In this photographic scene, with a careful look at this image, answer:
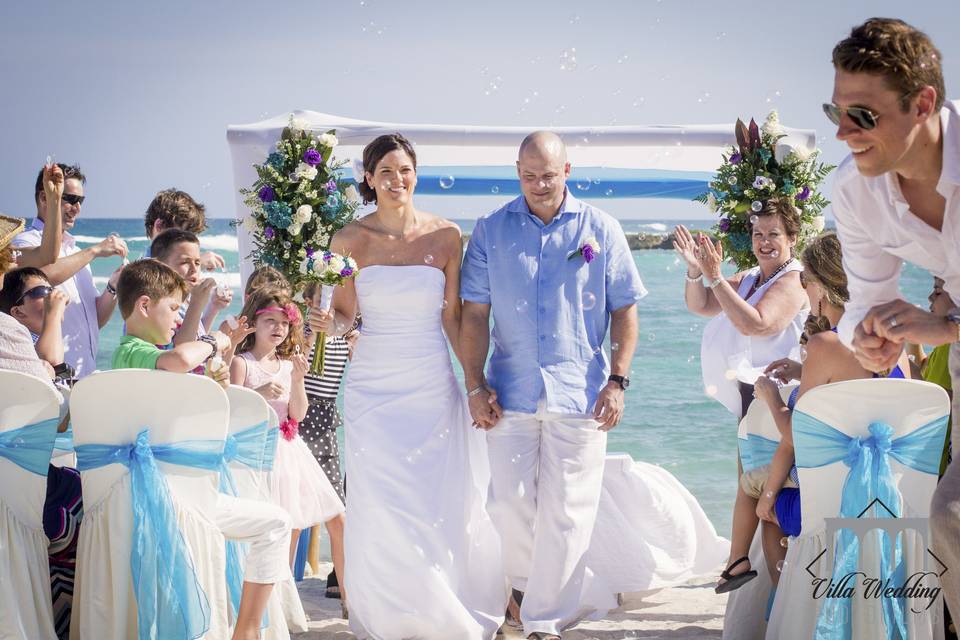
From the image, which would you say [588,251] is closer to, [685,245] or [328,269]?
[685,245]

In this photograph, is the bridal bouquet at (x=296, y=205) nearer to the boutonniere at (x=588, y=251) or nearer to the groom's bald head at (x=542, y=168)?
the groom's bald head at (x=542, y=168)

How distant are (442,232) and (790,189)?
6.87 feet

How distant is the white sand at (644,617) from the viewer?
5070mm

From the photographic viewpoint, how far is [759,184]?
588 cm

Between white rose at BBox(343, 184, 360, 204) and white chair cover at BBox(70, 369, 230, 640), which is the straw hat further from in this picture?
white rose at BBox(343, 184, 360, 204)

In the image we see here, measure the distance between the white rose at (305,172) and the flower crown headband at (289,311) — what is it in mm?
849

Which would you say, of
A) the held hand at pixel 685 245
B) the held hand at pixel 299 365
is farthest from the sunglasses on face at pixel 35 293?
the held hand at pixel 685 245

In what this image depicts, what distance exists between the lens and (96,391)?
3.76 m

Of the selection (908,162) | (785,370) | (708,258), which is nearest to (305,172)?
(708,258)

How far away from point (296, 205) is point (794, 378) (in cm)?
297

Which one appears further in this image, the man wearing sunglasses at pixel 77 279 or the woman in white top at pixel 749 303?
the man wearing sunglasses at pixel 77 279

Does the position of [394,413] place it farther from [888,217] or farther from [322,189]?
[888,217]

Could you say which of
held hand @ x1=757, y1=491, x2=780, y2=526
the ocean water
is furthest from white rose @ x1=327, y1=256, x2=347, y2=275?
held hand @ x1=757, y1=491, x2=780, y2=526

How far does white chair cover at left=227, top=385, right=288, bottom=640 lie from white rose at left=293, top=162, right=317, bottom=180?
2.00 m
